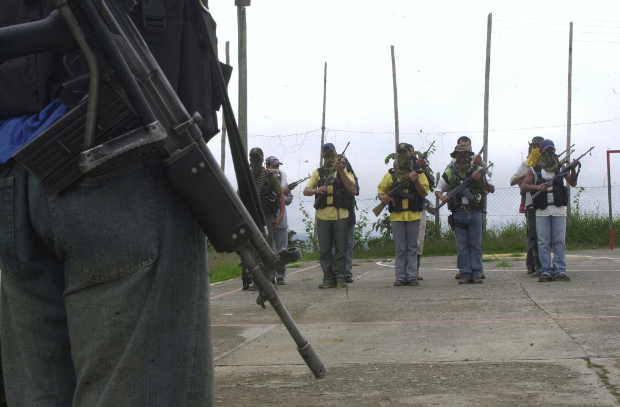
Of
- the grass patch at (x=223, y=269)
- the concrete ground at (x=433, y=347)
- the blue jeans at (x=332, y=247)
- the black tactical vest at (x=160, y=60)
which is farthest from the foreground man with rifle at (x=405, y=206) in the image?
the black tactical vest at (x=160, y=60)

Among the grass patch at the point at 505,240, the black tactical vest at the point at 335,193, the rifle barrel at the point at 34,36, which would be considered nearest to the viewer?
the rifle barrel at the point at 34,36

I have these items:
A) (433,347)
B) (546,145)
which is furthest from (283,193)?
(433,347)

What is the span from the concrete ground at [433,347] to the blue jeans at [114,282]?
2680 mm

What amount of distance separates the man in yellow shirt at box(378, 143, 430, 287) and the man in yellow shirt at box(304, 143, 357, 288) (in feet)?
1.83

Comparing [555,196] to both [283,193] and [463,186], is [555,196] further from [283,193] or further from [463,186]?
[283,193]

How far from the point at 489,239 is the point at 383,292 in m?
10.9

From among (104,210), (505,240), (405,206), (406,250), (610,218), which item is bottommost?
(505,240)

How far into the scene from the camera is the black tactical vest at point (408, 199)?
11688 mm

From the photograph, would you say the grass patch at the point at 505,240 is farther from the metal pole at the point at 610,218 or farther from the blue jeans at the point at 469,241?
the blue jeans at the point at 469,241

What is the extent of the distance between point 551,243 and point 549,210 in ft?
1.39

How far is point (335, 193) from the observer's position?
1220 centimetres

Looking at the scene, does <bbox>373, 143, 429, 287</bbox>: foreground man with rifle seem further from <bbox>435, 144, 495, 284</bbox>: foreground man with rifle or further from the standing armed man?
the standing armed man

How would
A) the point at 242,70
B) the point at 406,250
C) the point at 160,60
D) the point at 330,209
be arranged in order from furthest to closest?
the point at 242,70
the point at 330,209
the point at 406,250
the point at 160,60

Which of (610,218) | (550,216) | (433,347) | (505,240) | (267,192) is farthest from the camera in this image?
(505,240)
